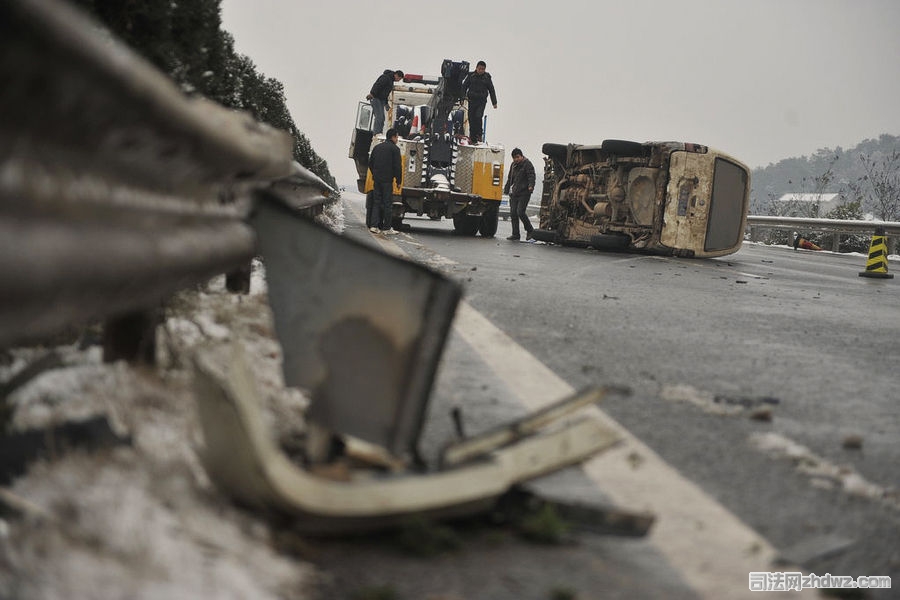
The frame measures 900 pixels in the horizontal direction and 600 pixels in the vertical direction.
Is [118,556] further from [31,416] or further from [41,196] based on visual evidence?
[31,416]

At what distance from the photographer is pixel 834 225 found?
26156 mm

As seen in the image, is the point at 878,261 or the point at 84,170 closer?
the point at 84,170

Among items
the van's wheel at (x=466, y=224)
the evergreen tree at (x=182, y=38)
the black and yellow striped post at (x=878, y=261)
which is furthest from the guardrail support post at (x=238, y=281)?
the van's wheel at (x=466, y=224)

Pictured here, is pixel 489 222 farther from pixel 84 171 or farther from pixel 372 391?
pixel 84 171

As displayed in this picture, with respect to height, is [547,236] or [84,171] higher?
[84,171]

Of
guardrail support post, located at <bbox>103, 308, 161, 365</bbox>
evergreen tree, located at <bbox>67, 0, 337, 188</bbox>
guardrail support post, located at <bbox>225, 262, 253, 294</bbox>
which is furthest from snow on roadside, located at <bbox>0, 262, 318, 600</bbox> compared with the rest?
guardrail support post, located at <bbox>225, 262, 253, 294</bbox>

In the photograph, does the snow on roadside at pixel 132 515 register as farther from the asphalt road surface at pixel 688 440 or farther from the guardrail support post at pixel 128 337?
the asphalt road surface at pixel 688 440

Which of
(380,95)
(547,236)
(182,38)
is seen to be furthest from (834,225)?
(182,38)

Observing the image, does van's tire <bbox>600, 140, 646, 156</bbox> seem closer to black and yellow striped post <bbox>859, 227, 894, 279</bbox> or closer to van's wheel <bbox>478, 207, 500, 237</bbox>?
van's wheel <bbox>478, 207, 500, 237</bbox>

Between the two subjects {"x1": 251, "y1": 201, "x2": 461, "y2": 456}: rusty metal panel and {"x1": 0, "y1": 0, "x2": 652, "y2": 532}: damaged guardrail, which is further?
{"x1": 251, "y1": 201, "x2": 461, "y2": 456}: rusty metal panel

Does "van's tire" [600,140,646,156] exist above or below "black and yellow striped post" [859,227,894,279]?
above

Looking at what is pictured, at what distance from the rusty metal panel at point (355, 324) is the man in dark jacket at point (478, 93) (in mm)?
18563

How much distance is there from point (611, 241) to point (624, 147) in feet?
5.78

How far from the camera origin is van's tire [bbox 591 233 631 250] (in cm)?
1767
